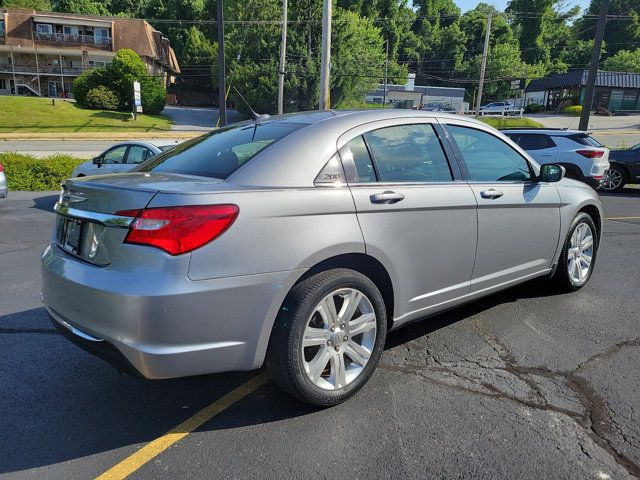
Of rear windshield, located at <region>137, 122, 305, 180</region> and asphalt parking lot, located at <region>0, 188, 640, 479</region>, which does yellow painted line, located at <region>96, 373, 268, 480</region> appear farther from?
rear windshield, located at <region>137, 122, 305, 180</region>

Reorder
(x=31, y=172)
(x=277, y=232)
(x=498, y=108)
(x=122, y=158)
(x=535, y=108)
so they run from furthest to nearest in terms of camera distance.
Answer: (x=535, y=108) → (x=498, y=108) → (x=31, y=172) → (x=122, y=158) → (x=277, y=232)

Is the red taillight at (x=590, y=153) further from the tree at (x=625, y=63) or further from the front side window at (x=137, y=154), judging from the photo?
the tree at (x=625, y=63)

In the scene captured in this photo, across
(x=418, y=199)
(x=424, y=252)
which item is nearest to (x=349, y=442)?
(x=424, y=252)

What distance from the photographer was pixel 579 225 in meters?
4.95

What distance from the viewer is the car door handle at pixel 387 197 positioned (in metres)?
3.08

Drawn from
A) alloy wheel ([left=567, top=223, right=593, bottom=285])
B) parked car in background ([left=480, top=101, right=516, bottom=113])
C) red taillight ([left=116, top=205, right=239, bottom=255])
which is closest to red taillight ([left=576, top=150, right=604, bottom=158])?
alloy wheel ([left=567, top=223, right=593, bottom=285])

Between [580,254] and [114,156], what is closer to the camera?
[580,254]

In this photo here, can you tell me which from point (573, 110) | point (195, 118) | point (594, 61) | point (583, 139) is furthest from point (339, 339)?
point (573, 110)

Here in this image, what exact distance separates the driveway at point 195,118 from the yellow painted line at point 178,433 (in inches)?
1487

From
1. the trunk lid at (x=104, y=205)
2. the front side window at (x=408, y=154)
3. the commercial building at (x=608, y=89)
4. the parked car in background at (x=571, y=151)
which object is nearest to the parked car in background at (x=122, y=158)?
the trunk lid at (x=104, y=205)

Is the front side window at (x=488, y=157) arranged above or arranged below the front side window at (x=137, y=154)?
above

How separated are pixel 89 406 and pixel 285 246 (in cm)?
157

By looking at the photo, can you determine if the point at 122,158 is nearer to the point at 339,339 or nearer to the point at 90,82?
the point at 339,339

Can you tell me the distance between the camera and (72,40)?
54.9 metres
